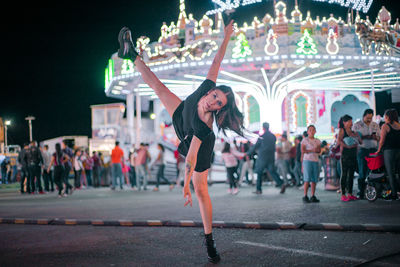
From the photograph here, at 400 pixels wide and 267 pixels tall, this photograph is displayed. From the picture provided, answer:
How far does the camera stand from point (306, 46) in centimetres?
2008

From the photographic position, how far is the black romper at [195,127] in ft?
12.8

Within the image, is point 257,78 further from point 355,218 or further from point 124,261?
point 124,261

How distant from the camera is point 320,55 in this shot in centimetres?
2019

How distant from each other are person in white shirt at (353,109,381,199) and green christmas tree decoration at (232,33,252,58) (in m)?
11.6

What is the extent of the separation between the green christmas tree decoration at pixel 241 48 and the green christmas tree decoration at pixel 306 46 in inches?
91.6

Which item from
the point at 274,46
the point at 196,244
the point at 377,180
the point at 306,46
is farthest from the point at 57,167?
the point at 306,46

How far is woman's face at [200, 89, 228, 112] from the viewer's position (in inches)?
153

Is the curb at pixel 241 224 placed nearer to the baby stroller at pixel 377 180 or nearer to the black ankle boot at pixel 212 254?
the black ankle boot at pixel 212 254

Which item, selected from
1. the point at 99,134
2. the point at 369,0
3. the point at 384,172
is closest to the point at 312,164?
the point at 384,172

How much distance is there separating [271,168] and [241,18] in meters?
24.2

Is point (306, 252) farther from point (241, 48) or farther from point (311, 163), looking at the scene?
point (241, 48)

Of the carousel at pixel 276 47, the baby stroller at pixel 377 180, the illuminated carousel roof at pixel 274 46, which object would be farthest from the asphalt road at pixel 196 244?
the illuminated carousel roof at pixel 274 46

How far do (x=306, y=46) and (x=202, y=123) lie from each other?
1736 centimetres

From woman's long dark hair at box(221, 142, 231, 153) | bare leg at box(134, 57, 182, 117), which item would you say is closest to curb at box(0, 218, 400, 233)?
bare leg at box(134, 57, 182, 117)
